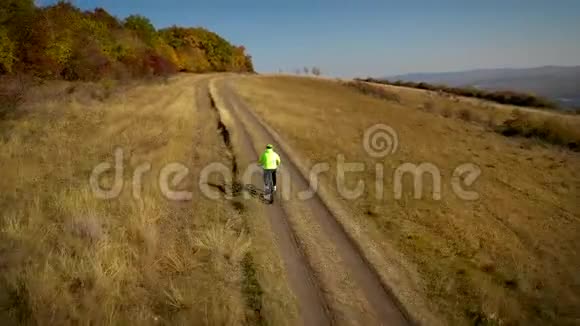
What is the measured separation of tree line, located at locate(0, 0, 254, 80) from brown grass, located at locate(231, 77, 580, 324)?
68.6 ft

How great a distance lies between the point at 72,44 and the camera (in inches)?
1624

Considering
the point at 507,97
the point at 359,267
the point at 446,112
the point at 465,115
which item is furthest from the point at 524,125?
the point at 507,97

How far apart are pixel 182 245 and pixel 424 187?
1181cm

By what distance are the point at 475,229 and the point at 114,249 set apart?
11691 mm

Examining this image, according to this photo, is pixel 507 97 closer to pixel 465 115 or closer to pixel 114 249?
pixel 465 115

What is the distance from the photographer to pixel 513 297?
391 inches

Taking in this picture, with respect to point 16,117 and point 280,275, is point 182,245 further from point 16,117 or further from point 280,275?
point 16,117

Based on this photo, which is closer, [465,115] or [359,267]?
[359,267]

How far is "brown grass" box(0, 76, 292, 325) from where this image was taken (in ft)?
25.7

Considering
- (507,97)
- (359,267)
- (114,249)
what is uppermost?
(114,249)

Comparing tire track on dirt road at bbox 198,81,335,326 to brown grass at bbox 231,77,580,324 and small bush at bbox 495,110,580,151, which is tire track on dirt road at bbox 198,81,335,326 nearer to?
brown grass at bbox 231,77,580,324

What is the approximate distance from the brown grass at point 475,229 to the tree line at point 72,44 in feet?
68.6

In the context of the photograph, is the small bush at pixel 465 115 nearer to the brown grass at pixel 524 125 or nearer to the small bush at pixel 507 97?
the brown grass at pixel 524 125

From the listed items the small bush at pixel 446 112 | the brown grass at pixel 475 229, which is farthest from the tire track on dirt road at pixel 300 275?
the small bush at pixel 446 112
